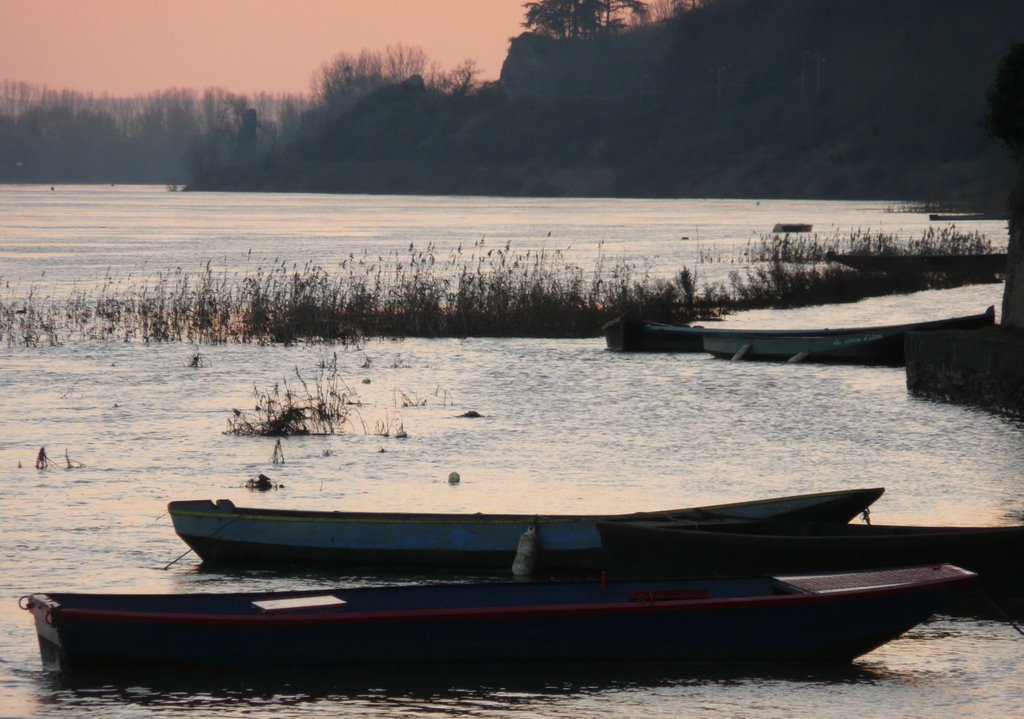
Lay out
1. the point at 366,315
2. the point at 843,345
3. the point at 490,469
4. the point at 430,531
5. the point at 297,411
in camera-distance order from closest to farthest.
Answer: the point at 430,531 → the point at 490,469 → the point at 297,411 → the point at 843,345 → the point at 366,315

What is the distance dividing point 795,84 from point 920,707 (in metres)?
191

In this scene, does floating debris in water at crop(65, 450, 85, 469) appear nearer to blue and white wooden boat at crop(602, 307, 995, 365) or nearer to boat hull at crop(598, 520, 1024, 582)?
boat hull at crop(598, 520, 1024, 582)

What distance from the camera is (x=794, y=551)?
11398 millimetres

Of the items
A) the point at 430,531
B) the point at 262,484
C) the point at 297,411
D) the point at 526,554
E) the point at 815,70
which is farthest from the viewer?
the point at 815,70

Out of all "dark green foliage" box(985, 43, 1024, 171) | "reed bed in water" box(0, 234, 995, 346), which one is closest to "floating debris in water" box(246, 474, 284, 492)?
"dark green foliage" box(985, 43, 1024, 171)

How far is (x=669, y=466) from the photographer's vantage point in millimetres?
18469

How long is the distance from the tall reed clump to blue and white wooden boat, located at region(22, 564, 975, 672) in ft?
34.7

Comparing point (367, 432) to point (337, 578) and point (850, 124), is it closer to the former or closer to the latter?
point (337, 578)

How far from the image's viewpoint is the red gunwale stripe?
394 inches

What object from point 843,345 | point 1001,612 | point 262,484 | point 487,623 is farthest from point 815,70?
point 487,623

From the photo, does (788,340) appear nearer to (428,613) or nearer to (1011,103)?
(1011,103)

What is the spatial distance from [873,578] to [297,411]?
39.3 ft

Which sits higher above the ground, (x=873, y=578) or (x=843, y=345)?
(x=843, y=345)

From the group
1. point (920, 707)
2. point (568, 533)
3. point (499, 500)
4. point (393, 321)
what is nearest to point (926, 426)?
point (499, 500)
